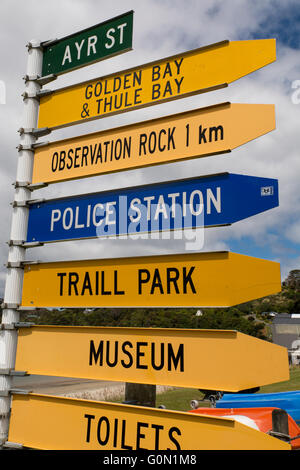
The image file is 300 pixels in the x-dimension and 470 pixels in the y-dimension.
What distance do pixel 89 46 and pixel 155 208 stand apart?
226 cm

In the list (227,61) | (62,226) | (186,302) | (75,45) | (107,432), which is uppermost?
(75,45)

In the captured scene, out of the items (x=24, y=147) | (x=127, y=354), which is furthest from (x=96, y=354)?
(x=24, y=147)

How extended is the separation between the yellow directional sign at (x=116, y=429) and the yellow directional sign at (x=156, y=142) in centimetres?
219

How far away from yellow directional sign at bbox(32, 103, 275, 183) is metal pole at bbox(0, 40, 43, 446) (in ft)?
0.51

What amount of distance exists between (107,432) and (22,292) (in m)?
1.67

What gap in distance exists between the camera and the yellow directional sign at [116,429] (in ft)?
9.11

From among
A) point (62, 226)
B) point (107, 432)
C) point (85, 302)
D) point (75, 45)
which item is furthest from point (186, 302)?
point (75, 45)

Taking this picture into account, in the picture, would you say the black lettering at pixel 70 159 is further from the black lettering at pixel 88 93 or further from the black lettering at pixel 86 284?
the black lettering at pixel 86 284

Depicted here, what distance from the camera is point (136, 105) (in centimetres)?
402

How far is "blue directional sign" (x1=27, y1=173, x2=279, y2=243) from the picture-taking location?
3162 millimetres

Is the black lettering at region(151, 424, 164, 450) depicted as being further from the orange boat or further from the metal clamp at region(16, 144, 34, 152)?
the orange boat

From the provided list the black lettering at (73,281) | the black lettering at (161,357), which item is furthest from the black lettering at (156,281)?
the black lettering at (73,281)

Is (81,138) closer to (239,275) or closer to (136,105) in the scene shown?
(136,105)

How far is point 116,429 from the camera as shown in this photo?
10.5 feet
